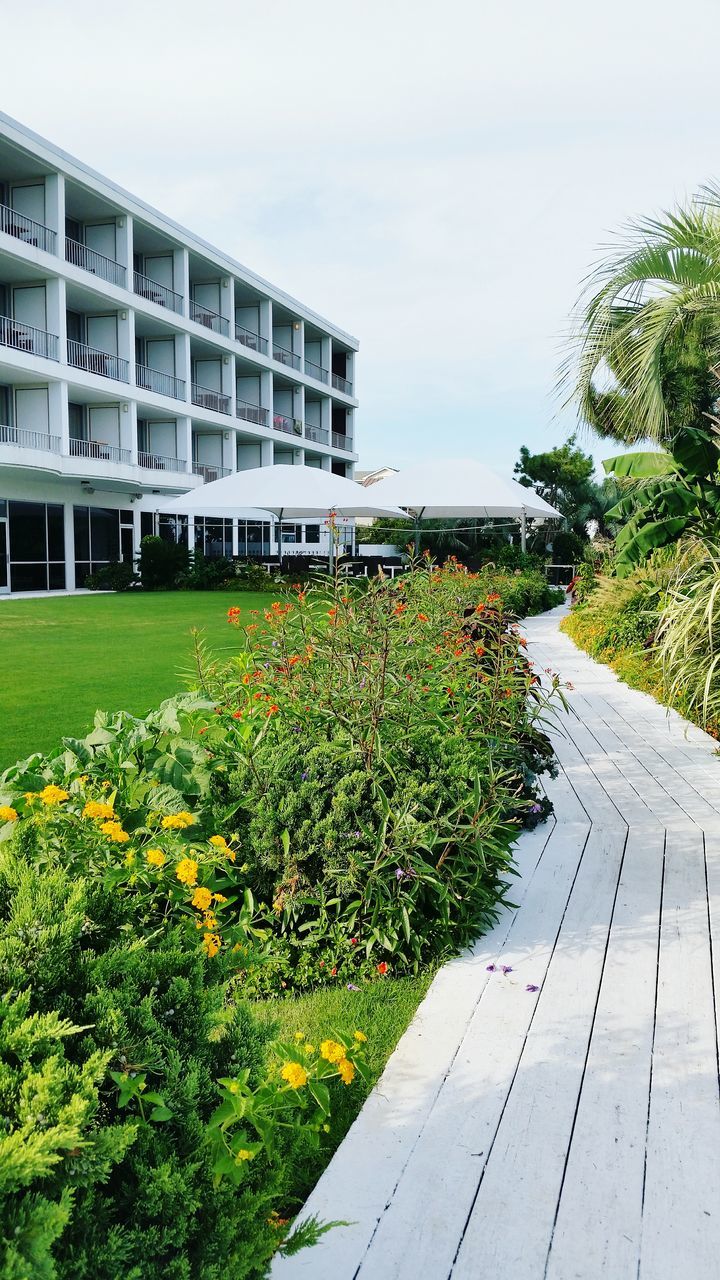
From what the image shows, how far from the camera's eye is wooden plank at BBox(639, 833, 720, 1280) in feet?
6.94

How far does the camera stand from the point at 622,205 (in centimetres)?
1163

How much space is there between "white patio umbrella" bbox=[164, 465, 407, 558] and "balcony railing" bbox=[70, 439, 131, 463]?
375 inches

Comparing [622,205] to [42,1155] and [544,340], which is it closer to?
[544,340]

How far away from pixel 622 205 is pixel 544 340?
1.93m

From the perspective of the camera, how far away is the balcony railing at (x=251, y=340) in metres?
43.2

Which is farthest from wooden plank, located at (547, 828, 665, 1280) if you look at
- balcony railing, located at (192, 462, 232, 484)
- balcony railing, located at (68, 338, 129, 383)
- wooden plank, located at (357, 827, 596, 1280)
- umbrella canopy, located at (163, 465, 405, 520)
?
balcony railing, located at (192, 462, 232, 484)

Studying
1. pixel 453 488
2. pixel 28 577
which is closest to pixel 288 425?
pixel 28 577

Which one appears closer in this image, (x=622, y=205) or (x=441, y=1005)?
(x=441, y=1005)

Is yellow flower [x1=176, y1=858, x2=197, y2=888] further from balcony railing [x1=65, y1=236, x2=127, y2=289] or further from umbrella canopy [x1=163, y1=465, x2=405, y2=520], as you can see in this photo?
balcony railing [x1=65, y1=236, x2=127, y2=289]

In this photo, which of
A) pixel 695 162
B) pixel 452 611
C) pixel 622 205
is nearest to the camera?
pixel 452 611

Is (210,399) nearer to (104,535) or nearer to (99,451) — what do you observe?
(99,451)

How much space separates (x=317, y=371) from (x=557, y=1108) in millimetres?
51793

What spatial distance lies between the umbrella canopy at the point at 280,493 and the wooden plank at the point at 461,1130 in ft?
54.6

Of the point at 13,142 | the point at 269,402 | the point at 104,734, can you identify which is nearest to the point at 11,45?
the point at 104,734
